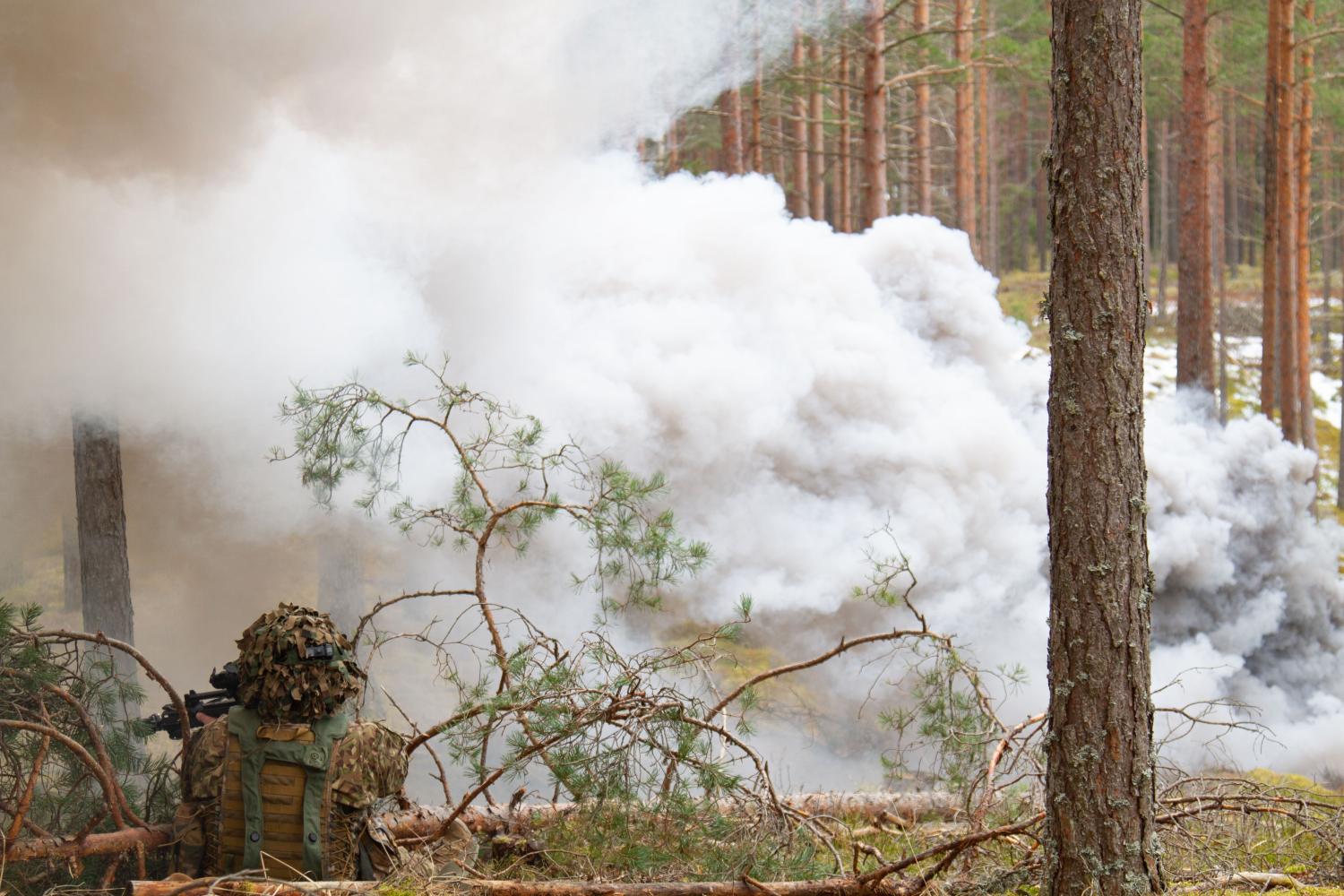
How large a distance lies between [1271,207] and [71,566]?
1543 cm

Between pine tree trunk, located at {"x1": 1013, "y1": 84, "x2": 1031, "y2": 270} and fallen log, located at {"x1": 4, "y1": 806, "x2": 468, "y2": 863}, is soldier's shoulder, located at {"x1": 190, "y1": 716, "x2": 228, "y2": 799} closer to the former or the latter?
fallen log, located at {"x1": 4, "y1": 806, "x2": 468, "y2": 863}

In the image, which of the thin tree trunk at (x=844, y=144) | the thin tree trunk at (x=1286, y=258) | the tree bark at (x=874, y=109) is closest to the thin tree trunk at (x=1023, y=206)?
the thin tree trunk at (x=844, y=144)

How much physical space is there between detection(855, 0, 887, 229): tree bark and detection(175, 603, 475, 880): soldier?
1039 cm

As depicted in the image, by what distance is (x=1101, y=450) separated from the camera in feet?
11.4

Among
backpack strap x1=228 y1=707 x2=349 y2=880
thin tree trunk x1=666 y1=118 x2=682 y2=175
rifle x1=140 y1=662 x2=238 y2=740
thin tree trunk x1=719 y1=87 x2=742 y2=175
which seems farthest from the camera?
thin tree trunk x1=666 y1=118 x2=682 y2=175

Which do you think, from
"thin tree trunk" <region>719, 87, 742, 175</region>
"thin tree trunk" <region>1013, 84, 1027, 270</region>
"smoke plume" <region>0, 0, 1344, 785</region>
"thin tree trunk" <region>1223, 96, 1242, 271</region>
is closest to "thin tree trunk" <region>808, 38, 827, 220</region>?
"thin tree trunk" <region>719, 87, 742, 175</region>

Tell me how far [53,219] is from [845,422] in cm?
705

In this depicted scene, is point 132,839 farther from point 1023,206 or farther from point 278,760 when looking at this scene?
point 1023,206

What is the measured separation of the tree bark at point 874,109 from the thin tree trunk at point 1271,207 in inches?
212

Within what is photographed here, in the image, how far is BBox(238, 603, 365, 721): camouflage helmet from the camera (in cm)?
420

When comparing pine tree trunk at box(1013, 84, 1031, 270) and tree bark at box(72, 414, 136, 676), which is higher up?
pine tree trunk at box(1013, 84, 1031, 270)

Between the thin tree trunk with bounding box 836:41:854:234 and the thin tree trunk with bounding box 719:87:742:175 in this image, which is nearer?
the thin tree trunk with bounding box 719:87:742:175

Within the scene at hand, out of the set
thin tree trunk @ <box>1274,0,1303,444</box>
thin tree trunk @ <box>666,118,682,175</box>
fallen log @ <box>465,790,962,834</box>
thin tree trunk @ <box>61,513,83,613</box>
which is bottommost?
fallen log @ <box>465,790,962,834</box>

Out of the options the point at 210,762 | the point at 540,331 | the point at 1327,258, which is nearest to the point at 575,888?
the point at 210,762
